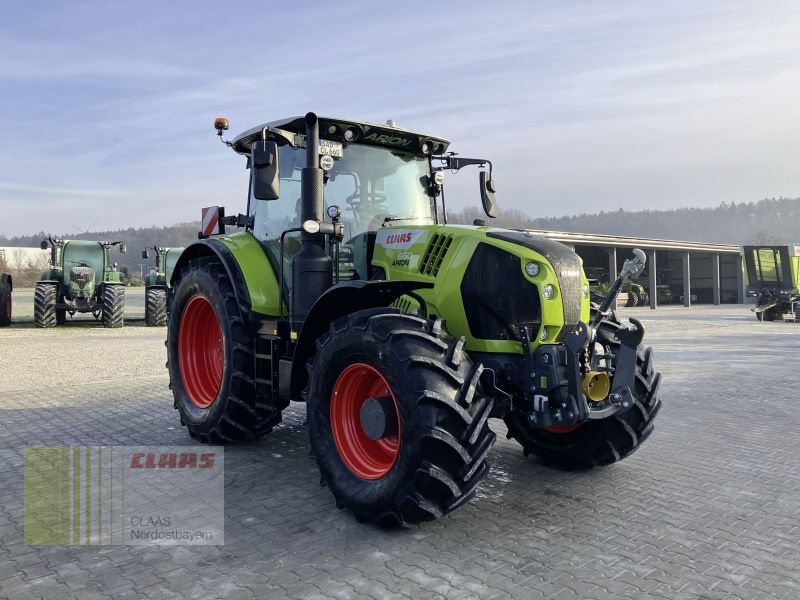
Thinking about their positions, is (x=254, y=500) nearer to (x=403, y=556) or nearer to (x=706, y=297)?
(x=403, y=556)

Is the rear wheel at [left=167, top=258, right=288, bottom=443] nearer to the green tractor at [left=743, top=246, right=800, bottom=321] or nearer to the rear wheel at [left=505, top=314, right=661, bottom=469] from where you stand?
the rear wheel at [left=505, top=314, right=661, bottom=469]

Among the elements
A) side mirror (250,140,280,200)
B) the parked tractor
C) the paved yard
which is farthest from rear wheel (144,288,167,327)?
side mirror (250,140,280,200)

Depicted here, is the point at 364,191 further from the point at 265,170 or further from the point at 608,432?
the point at 608,432

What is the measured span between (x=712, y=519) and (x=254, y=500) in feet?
9.34

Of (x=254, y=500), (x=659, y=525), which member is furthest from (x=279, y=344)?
(x=659, y=525)

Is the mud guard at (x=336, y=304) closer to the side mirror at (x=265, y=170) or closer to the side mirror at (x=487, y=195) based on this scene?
the side mirror at (x=265, y=170)

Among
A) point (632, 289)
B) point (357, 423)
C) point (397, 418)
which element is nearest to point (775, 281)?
point (632, 289)

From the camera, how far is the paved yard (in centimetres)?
304

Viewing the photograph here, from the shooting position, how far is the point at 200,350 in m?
6.25

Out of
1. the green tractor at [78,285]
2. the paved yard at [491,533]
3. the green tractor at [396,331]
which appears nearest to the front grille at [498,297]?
the green tractor at [396,331]

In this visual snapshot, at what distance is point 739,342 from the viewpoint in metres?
15.8

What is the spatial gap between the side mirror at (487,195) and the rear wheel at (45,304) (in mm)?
15395

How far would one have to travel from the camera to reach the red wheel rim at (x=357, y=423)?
13.4 ft

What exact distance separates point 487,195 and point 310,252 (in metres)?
1.76
